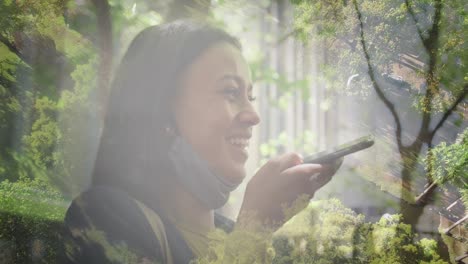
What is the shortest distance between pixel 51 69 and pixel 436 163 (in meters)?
2.99

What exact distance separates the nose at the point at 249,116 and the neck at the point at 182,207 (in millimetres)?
657

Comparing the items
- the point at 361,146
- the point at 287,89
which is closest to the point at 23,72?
the point at 287,89

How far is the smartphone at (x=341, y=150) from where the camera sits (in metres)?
2.99

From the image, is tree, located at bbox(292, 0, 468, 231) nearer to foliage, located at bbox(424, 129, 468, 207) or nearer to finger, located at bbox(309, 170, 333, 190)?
foliage, located at bbox(424, 129, 468, 207)

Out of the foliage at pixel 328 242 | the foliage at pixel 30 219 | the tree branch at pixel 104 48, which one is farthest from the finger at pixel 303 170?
→ the foliage at pixel 30 219

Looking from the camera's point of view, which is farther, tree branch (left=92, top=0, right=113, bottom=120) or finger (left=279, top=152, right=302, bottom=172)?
tree branch (left=92, top=0, right=113, bottom=120)

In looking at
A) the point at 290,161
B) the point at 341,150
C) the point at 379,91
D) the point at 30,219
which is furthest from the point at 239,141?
the point at 30,219

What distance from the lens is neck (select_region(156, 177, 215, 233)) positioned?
9.78 ft

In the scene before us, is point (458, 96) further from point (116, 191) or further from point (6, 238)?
point (6, 238)

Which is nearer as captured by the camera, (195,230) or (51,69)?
(195,230)

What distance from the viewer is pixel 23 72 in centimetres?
340

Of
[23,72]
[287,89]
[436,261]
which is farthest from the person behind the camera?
[23,72]

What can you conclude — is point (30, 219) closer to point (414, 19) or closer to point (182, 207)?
point (182, 207)

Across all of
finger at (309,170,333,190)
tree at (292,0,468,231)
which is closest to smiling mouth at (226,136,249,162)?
finger at (309,170,333,190)
